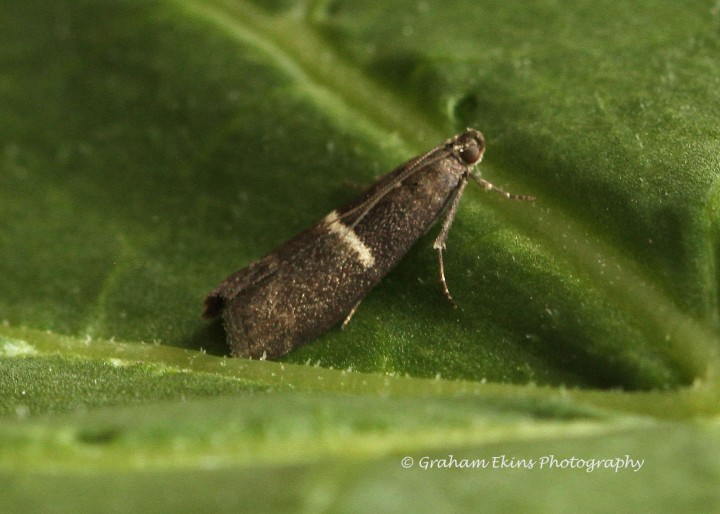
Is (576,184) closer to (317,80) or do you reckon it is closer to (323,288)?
(323,288)

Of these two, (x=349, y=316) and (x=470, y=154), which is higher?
(x=470, y=154)

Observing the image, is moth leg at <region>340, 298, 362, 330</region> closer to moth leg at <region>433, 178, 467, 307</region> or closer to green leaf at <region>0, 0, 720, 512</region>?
green leaf at <region>0, 0, 720, 512</region>

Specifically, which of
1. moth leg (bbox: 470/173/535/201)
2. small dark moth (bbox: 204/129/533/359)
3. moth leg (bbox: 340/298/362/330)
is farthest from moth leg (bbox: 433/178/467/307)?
moth leg (bbox: 340/298/362/330)

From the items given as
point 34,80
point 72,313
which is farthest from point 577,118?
point 34,80

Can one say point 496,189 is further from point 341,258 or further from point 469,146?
point 341,258

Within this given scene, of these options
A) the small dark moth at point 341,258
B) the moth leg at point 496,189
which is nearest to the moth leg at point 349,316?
the small dark moth at point 341,258

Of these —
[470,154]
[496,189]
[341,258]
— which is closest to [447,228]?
[496,189]

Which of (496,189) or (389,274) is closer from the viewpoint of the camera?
(496,189)
